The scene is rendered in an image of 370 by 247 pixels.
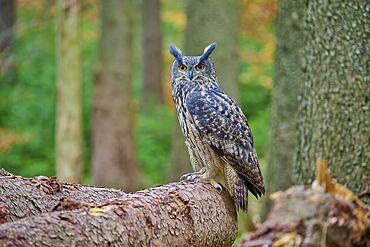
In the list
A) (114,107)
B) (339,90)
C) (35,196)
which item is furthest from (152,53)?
(35,196)

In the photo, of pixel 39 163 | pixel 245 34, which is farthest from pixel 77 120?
pixel 245 34

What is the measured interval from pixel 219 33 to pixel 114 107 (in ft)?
16.9

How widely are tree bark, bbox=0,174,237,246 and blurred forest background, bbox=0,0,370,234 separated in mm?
1687

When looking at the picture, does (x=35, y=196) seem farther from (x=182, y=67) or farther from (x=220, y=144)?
(x=182, y=67)

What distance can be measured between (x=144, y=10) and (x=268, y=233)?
856 inches

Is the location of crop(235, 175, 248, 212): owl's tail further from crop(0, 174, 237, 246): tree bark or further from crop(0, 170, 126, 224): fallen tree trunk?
crop(0, 170, 126, 224): fallen tree trunk

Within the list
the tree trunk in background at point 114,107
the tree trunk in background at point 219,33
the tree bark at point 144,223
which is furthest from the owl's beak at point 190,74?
the tree trunk in background at point 114,107

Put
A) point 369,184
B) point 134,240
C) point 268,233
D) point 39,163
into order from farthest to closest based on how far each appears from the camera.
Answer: point 39,163, point 369,184, point 134,240, point 268,233

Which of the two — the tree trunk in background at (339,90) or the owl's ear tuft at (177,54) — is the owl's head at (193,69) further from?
the tree trunk in background at (339,90)

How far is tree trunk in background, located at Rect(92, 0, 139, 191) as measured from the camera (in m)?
14.8

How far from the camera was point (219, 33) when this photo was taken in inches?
426

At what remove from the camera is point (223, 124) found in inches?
229

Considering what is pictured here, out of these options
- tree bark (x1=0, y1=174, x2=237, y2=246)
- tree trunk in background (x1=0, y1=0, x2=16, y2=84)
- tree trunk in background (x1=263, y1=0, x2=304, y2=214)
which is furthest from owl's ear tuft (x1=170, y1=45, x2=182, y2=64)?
tree trunk in background (x1=0, y1=0, x2=16, y2=84)

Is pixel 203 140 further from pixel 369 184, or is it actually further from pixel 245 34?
pixel 245 34
